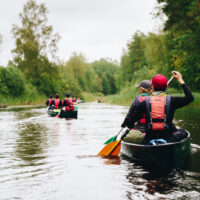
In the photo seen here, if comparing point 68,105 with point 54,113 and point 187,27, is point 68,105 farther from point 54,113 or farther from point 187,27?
point 187,27

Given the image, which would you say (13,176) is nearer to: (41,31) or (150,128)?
(150,128)

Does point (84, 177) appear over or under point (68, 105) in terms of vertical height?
under

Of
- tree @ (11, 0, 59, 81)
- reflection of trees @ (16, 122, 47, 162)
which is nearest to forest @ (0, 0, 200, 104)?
tree @ (11, 0, 59, 81)

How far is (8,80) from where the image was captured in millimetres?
47000

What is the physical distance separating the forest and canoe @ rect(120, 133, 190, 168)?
20628 millimetres

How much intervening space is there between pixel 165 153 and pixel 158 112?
27.6 inches

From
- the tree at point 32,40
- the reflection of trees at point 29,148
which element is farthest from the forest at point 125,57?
the reflection of trees at point 29,148

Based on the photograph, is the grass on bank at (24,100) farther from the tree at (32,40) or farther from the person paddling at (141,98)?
the person paddling at (141,98)

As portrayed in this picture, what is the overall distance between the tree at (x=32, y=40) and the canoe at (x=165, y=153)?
169 ft

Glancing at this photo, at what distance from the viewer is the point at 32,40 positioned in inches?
2250

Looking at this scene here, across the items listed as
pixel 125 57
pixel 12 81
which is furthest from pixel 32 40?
pixel 125 57

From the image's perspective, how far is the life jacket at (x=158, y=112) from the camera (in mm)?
6043

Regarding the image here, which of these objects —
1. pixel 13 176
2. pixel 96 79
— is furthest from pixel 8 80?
pixel 96 79

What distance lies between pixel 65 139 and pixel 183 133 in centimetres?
502
